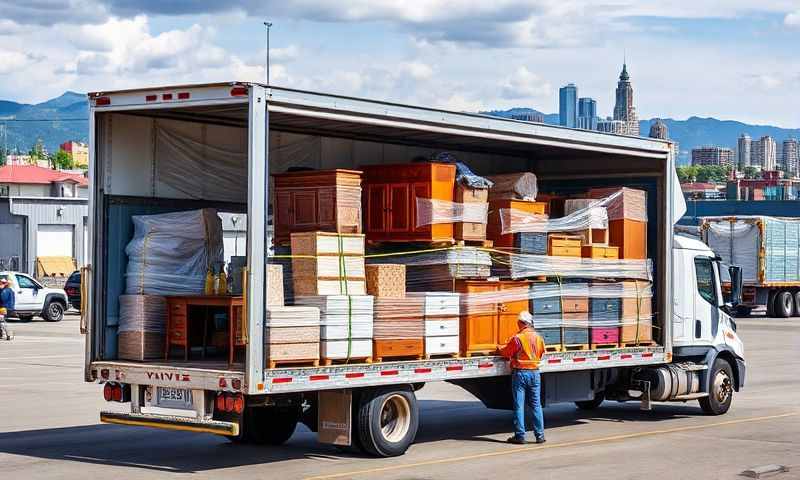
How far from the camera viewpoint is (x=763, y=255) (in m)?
44.6

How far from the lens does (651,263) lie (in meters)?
17.6

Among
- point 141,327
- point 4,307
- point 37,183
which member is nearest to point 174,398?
point 141,327

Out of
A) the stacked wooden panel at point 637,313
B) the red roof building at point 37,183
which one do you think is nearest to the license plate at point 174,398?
the stacked wooden panel at point 637,313

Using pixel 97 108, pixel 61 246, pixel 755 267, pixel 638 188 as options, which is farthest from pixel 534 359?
pixel 61 246

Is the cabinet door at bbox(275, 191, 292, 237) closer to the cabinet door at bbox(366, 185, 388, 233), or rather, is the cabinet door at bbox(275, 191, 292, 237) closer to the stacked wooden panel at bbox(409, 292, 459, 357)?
the cabinet door at bbox(366, 185, 388, 233)

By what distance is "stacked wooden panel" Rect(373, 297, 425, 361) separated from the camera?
13508mm

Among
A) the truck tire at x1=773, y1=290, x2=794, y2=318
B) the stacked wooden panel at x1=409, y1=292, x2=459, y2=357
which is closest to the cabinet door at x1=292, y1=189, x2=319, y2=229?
the stacked wooden panel at x1=409, y1=292, x2=459, y2=357

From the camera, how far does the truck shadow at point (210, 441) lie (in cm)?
1360

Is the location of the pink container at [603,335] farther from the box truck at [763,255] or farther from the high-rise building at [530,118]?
the box truck at [763,255]

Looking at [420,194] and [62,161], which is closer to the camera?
[420,194]

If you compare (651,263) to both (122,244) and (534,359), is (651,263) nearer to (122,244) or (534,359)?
(534,359)

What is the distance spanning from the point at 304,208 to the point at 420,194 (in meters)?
1.34

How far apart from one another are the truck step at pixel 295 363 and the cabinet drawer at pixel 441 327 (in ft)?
5.36

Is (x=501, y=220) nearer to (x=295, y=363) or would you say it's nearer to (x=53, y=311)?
(x=295, y=363)
